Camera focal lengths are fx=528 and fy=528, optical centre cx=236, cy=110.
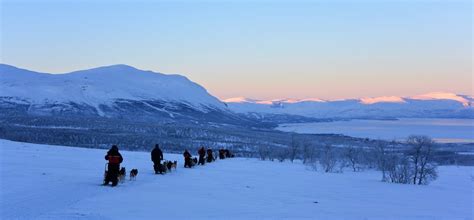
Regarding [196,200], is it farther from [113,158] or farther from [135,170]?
[135,170]

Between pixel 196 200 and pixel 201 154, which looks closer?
pixel 196 200

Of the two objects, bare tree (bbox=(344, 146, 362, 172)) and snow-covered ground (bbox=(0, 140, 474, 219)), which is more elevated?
bare tree (bbox=(344, 146, 362, 172))

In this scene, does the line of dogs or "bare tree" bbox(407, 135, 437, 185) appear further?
"bare tree" bbox(407, 135, 437, 185)

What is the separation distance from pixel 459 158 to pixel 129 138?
6579cm

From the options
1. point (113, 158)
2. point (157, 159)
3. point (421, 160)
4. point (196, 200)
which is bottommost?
Result: point (196, 200)

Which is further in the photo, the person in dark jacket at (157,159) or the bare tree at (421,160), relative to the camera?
the bare tree at (421,160)

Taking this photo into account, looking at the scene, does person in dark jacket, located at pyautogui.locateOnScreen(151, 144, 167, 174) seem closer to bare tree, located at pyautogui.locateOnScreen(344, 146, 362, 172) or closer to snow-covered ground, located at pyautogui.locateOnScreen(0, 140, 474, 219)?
snow-covered ground, located at pyautogui.locateOnScreen(0, 140, 474, 219)

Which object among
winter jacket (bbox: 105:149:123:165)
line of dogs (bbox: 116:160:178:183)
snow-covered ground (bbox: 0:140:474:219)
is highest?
winter jacket (bbox: 105:149:123:165)

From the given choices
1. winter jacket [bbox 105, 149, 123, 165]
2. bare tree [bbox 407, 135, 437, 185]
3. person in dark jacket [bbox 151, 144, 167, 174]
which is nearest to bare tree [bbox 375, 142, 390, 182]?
bare tree [bbox 407, 135, 437, 185]

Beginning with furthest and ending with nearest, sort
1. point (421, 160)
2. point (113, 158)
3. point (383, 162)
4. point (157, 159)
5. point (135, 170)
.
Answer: point (383, 162) < point (421, 160) < point (157, 159) < point (135, 170) < point (113, 158)

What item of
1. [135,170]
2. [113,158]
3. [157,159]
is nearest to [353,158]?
[157,159]

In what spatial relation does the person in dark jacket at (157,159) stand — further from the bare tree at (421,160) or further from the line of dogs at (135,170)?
the bare tree at (421,160)

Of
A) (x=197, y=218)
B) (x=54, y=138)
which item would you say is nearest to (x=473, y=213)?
(x=197, y=218)

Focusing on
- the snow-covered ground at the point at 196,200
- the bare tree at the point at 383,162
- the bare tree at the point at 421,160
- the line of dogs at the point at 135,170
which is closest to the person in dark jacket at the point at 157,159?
the line of dogs at the point at 135,170
